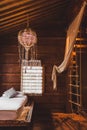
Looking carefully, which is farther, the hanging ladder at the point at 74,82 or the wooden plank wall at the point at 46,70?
the wooden plank wall at the point at 46,70

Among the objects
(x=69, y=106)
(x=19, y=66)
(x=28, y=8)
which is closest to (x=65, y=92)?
(x=69, y=106)

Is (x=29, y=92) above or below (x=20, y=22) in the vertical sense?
below

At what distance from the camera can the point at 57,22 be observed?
748 centimetres

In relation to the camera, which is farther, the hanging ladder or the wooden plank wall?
the wooden plank wall

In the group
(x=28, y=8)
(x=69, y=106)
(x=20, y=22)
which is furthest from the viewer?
(x=69, y=106)

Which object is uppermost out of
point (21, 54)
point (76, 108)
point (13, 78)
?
point (21, 54)

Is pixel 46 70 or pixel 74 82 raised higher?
pixel 46 70

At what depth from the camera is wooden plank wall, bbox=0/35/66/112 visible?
7320 millimetres

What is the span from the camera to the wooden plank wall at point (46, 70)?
24.0 ft

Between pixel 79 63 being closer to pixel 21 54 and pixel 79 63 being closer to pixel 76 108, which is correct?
pixel 76 108

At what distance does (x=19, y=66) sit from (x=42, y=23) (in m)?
1.43

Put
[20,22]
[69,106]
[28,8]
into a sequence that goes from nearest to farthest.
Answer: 1. [28,8]
2. [20,22]
3. [69,106]

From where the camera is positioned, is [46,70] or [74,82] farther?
[46,70]

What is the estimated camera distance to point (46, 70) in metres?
7.38
